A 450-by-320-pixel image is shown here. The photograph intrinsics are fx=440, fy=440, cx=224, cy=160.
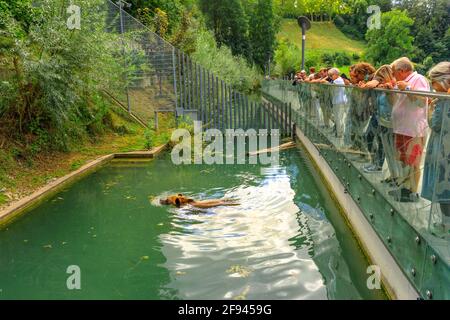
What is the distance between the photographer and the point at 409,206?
4016mm

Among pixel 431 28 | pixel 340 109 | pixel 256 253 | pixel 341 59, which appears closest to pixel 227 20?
pixel 341 59

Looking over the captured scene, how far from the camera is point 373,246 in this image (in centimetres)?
526

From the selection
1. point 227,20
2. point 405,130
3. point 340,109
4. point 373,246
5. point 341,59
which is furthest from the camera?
point 341,59

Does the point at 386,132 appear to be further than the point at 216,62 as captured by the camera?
No

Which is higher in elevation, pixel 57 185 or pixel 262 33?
pixel 262 33

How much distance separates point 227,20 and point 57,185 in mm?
42478

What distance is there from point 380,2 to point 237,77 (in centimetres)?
7256

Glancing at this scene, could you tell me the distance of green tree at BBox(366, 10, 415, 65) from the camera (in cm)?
5969

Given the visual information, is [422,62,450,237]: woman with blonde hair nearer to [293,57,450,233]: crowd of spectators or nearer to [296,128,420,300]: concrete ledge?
[293,57,450,233]: crowd of spectators

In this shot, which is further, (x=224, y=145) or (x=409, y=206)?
(x=224, y=145)

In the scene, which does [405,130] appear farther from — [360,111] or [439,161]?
[360,111]

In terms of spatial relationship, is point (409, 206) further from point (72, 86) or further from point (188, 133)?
point (188, 133)

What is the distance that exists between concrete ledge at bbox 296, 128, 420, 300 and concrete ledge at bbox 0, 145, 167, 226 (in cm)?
540
